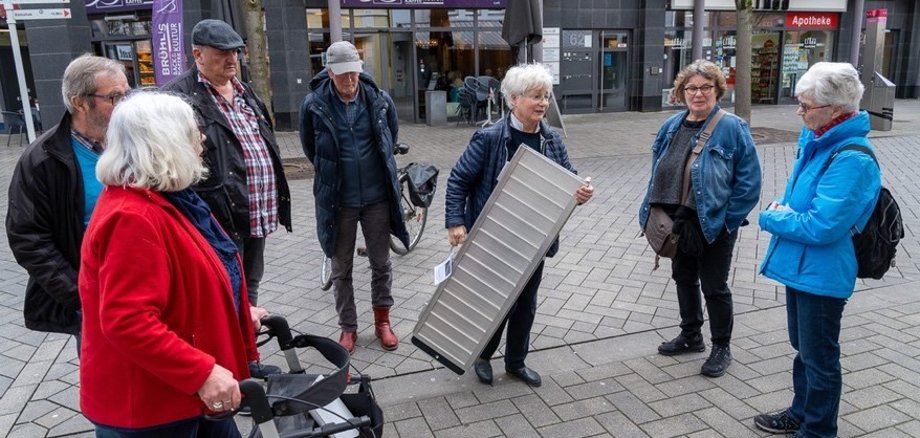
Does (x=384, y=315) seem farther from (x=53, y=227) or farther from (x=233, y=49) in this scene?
(x=53, y=227)

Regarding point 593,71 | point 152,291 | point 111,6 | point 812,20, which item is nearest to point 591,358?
point 152,291

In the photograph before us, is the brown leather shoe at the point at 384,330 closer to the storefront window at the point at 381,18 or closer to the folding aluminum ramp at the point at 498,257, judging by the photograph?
the folding aluminum ramp at the point at 498,257

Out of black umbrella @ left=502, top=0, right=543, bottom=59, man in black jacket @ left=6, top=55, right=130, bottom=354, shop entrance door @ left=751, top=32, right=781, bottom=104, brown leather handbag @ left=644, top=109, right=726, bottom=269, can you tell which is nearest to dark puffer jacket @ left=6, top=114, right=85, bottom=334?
man in black jacket @ left=6, top=55, right=130, bottom=354

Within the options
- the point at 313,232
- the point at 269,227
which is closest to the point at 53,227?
the point at 269,227

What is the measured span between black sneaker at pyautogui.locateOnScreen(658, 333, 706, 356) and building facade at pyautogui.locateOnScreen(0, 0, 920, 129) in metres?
10.5

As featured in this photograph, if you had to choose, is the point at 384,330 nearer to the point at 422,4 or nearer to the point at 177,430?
the point at 177,430

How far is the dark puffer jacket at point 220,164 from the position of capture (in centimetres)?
318

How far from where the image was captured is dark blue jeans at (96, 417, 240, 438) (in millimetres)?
1901

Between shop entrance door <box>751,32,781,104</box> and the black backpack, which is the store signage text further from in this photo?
the black backpack

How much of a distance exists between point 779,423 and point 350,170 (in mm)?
2611

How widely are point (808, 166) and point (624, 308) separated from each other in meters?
2.06

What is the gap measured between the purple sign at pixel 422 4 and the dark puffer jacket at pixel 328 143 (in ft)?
40.6

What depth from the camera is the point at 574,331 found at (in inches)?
169

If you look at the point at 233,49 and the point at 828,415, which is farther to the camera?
the point at 233,49
